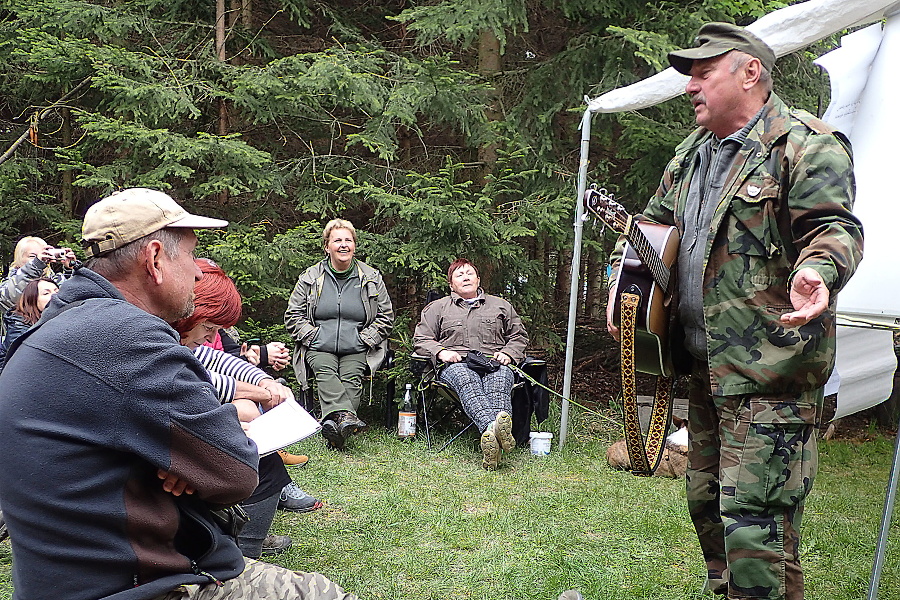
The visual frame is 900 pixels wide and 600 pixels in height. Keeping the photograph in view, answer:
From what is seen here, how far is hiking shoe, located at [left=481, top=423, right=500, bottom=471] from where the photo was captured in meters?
4.69

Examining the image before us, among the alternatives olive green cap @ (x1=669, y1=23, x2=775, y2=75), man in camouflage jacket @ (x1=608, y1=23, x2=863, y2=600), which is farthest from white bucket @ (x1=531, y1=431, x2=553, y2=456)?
olive green cap @ (x1=669, y1=23, x2=775, y2=75)

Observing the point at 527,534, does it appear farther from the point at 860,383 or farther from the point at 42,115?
the point at 42,115

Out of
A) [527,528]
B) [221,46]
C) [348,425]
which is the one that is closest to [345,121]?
[221,46]

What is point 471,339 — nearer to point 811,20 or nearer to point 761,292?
point 811,20

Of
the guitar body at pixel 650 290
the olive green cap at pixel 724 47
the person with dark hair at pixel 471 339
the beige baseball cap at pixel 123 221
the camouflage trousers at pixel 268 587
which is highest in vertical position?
the olive green cap at pixel 724 47

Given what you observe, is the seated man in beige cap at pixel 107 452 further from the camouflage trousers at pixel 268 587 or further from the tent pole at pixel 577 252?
the tent pole at pixel 577 252

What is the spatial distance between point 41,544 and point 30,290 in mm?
2772

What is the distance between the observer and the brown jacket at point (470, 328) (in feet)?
17.9

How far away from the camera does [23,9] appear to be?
19.6ft

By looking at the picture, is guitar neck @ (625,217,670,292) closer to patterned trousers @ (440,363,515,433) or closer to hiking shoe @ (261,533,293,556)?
hiking shoe @ (261,533,293,556)

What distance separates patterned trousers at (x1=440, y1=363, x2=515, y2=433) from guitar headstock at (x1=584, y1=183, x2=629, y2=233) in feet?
8.61

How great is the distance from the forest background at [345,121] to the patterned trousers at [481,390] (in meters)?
1.13

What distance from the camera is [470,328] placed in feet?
18.0

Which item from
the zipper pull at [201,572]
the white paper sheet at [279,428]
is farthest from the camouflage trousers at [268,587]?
the white paper sheet at [279,428]
